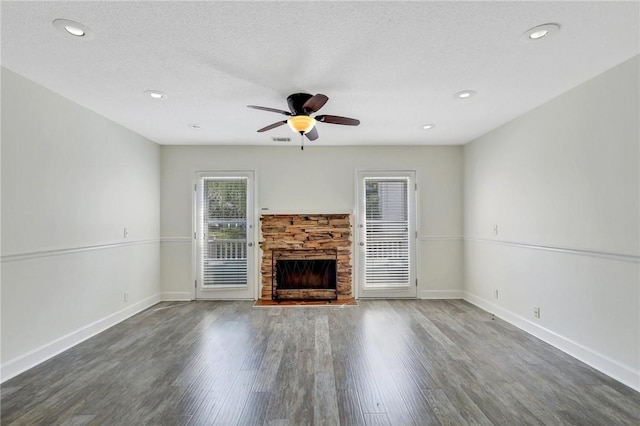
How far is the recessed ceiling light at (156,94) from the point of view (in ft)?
10.1

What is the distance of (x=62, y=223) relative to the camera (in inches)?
129

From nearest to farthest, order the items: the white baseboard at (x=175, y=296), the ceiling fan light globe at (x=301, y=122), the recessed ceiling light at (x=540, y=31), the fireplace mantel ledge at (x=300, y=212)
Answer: the recessed ceiling light at (x=540, y=31)
the ceiling fan light globe at (x=301, y=122)
the white baseboard at (x=175, y=296)
the fireplace mantel ledge at (x=300, y=212)

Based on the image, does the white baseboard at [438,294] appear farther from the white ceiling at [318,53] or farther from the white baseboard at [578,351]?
the white ceiling at [318,53]

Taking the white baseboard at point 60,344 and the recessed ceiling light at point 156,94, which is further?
the recessed ceiling light at point 156,94

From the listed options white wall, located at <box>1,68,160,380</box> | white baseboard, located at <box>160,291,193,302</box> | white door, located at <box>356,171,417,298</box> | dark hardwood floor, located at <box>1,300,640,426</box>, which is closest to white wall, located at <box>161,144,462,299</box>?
white door, located at <box>356,171,417,298</box>

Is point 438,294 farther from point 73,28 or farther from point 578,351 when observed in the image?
point 73,28

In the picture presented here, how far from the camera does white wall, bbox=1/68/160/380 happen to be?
2.74 metres

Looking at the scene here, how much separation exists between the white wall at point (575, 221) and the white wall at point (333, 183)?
2.81ft

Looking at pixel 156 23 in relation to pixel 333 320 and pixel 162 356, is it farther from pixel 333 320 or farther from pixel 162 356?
pixel 333 320

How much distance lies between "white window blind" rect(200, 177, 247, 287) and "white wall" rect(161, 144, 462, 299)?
268 millimetres

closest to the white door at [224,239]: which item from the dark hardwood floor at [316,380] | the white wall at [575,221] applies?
the dark hardwood floor at [316,380]

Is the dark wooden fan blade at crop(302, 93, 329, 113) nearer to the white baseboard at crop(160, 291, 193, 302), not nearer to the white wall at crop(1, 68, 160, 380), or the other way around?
the white wall at crop(1, 68, 160, 380)

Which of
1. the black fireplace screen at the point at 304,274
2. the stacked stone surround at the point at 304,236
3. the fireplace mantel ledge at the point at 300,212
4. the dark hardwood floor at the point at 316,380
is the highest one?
the fireplace mantel ledge at the point at 300,212

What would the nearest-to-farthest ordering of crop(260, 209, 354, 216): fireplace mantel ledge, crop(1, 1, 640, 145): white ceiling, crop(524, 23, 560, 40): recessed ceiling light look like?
1. crop(1, 1, 640, 145): white ceiling
2. crop(524, 23, 560, 40): recessed ceiling light
3. crop(260, 209, 354, 216): fireplace mantel ledge
